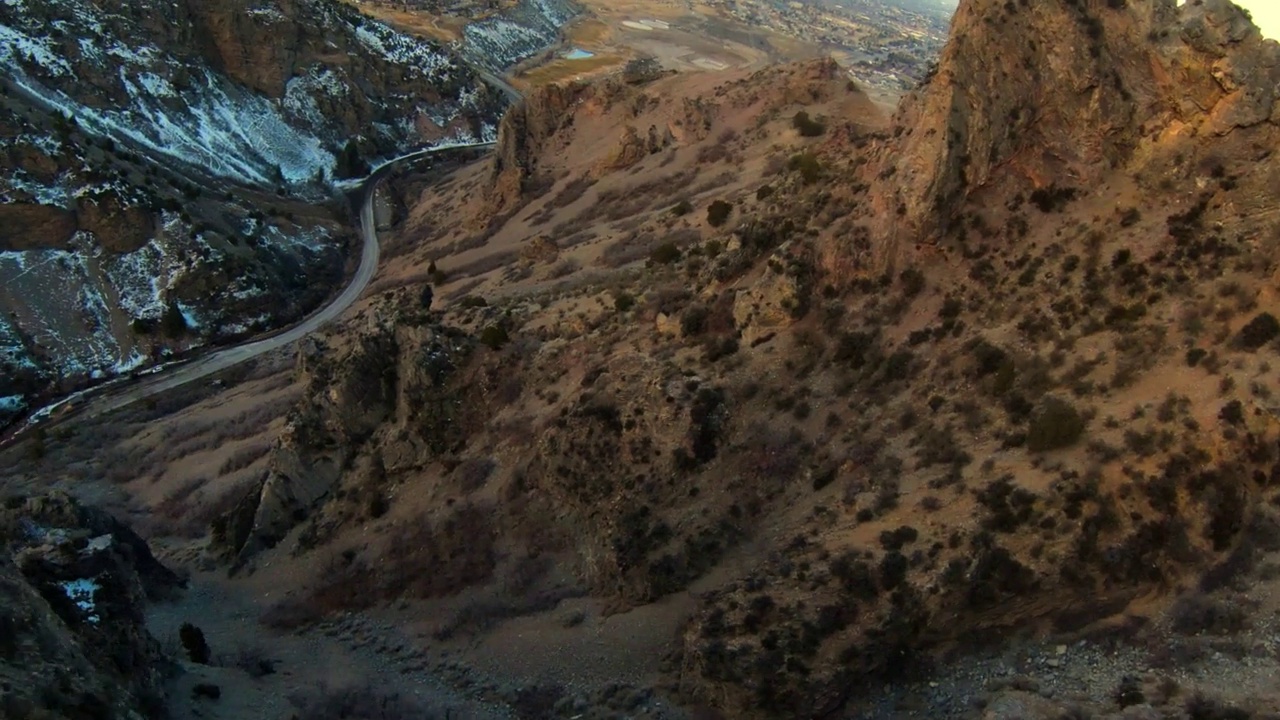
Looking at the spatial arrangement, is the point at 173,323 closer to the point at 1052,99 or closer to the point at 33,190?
the point at 33,190

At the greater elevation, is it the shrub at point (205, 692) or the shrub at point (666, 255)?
the shrub at point (666, 255)

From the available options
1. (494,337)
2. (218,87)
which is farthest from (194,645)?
(218,87)

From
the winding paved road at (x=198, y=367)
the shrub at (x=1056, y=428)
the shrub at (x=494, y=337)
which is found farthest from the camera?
the winding paved road at (x=198, y=367)

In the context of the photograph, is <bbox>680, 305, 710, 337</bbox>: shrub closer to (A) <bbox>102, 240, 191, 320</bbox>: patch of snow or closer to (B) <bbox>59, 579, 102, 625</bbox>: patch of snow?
(B) <bbox>59, 579, 102, 625</bbox>: patch of snow

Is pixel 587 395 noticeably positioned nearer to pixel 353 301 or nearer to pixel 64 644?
pixel 64 644

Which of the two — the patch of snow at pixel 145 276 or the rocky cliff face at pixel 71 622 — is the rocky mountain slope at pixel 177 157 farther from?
the rocky cliff face at pixel 71 622

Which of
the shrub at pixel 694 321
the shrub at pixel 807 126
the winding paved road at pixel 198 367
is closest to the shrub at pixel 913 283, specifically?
the shrub at pixel 694 321

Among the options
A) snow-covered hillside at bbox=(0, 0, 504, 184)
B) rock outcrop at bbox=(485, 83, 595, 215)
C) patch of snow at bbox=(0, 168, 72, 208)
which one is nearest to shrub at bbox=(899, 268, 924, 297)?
rock outcrop at bbox=(485, 83, 595, 215)
